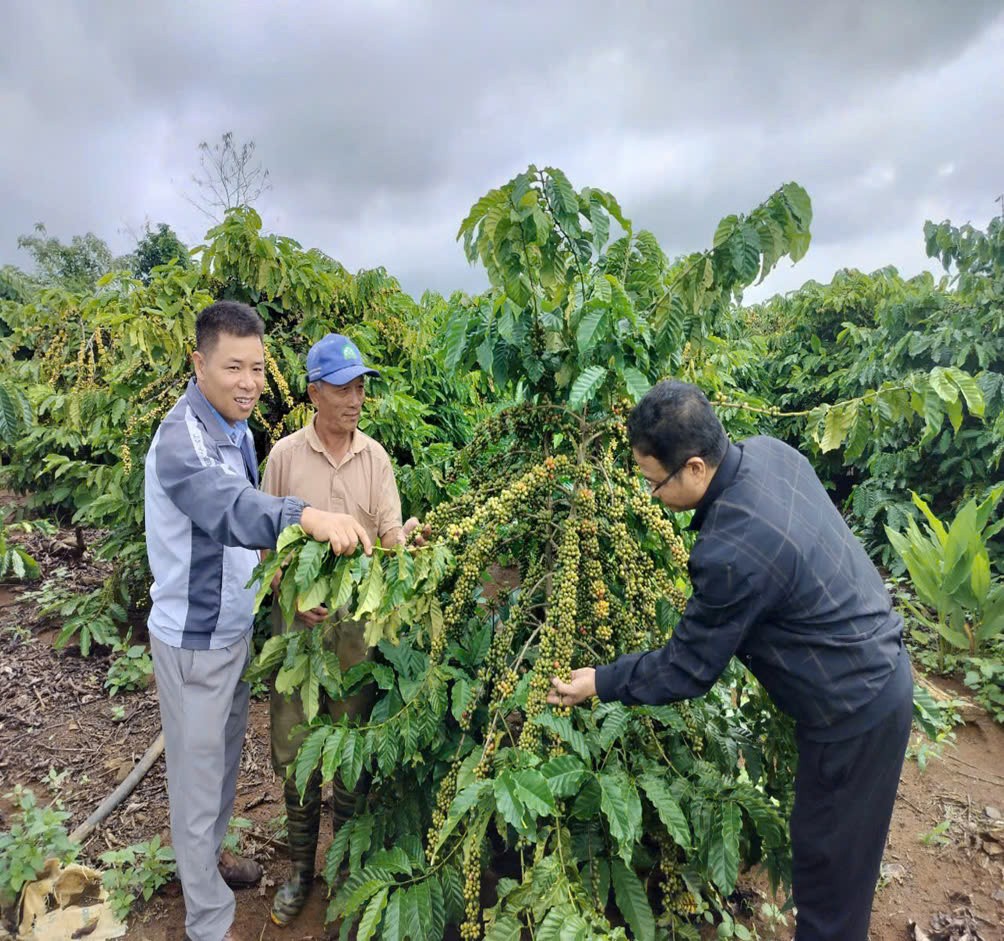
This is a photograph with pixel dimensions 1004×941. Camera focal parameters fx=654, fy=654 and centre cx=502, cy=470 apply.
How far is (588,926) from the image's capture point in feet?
4.61

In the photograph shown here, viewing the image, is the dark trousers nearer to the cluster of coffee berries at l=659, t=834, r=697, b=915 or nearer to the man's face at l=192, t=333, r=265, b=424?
the cluster of coffee berries at l=659, t=834, r=697, b=915

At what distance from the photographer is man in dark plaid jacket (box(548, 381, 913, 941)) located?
62.2 inches

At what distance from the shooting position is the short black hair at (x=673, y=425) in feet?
5.10

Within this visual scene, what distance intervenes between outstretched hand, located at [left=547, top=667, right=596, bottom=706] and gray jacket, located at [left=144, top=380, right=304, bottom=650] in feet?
3.19

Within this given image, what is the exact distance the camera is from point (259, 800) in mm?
3059

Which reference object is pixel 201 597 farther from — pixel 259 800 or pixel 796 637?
pixel 796 637

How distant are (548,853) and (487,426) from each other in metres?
1.28

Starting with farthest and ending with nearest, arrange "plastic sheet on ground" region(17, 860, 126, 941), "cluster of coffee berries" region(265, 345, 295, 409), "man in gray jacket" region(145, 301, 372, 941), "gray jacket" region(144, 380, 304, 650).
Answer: "cluster of coffee berries" region(265, 345, 295, 409)
"plastic sheet on ground" region(17, 860, 126, 941)
"man in gray jacket" region(145, 301, 372, 941)
"gray jacket" region(144, 380, 304, 650)

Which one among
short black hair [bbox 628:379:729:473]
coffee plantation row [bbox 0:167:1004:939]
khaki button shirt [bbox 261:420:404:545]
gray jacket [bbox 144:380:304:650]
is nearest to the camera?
short black hair [bbox 628:379:729:473]

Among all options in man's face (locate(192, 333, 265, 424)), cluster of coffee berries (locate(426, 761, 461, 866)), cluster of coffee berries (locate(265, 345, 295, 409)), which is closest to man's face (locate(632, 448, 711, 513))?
cluster of coffee berries (locate(426, 761, 461, 866))

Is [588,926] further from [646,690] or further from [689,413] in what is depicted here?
[689,413]

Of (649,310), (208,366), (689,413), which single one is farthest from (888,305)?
(208,366)

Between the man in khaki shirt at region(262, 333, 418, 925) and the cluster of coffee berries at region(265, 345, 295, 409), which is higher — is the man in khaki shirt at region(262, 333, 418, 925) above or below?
below

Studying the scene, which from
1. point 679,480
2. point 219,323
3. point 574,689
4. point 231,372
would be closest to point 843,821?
point 574,689
